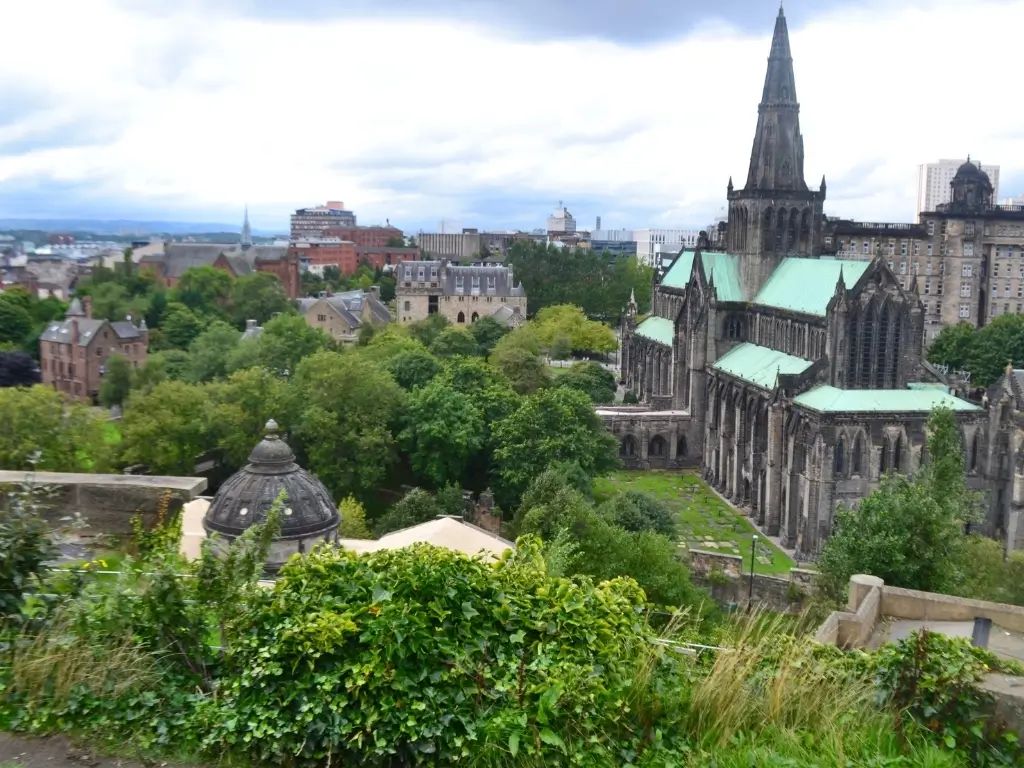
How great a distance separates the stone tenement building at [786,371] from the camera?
46188 millimetres

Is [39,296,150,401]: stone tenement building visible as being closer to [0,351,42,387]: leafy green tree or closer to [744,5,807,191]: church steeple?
[0,351,42,387]: leafy green tree

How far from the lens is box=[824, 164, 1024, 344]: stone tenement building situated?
9269 cm

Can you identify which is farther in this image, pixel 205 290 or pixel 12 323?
pixel 205 290

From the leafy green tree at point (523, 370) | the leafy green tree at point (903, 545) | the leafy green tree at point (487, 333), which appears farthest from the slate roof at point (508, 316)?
the leafy green tree at point (903, 545)

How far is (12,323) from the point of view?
8862 cm

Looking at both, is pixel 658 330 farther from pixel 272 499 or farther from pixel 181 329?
pixel 272 499

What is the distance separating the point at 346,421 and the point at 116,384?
93.9ft

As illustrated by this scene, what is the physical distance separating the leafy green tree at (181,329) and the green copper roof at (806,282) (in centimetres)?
5204

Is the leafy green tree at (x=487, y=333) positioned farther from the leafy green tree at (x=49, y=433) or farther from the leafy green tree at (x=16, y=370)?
the leafy green tree at (x=49, y=433)

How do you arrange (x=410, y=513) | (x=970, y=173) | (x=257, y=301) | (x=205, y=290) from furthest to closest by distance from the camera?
(x=205, y=290) < (x=257, y=301) < (x=970, y=173) < (x=410, y=513)

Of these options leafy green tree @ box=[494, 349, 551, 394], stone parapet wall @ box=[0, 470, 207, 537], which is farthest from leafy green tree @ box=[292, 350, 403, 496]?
stone parapet wall @ box=[0, 470, 207, 537]

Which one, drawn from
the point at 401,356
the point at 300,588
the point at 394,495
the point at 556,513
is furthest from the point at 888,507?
the point at 401,356

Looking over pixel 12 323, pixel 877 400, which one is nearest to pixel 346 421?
pixel 877 400

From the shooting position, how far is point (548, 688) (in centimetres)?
904
